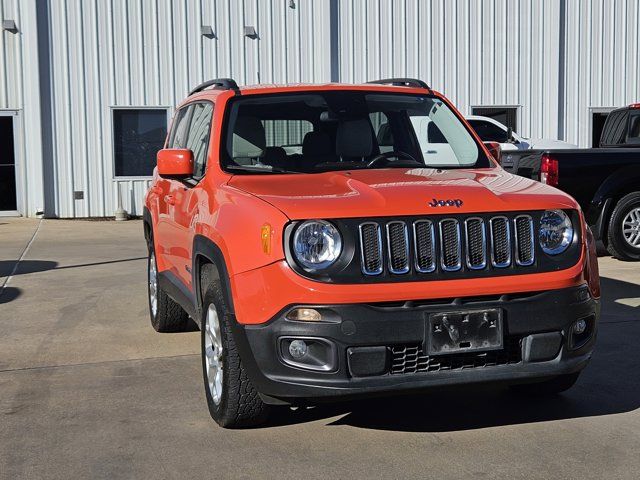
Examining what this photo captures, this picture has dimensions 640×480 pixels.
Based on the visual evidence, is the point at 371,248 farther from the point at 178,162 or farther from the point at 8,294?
the point at 8,294

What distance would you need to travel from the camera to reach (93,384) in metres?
5.65

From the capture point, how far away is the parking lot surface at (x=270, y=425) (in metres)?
4.14

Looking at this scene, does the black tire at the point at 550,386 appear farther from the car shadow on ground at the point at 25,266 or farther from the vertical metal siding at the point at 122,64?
the vertical metal siding at the point at 122,64

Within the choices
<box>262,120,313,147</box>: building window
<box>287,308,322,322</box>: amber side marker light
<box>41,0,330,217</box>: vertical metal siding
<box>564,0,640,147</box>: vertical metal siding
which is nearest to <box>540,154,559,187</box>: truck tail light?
<box>262,120,313,147</box>: building window

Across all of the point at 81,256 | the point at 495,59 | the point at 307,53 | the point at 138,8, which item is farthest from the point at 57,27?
the point at 495,59

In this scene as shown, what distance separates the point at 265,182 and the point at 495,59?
16.8 m

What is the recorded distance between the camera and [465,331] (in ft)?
13.5

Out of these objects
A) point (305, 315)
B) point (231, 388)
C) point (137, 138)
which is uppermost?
point (137, 138)

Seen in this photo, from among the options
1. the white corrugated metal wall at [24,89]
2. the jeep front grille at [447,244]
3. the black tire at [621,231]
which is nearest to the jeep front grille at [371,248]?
the jeep front grille at [447,244]

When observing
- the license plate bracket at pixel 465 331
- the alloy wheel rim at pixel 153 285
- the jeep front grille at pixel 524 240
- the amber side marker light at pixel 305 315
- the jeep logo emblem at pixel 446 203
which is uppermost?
the jeep logo emblem at pixel 446 203

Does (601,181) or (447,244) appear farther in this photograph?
(601,181)

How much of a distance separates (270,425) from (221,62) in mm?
15004

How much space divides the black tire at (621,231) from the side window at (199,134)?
21.1 ft

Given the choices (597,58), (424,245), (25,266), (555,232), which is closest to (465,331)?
(424,245)
